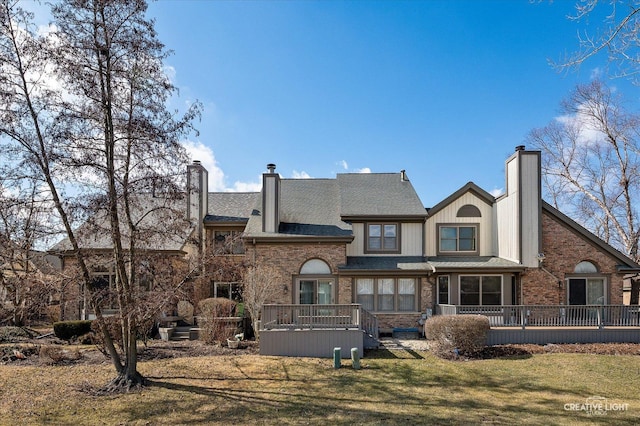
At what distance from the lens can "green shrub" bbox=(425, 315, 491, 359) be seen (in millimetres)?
13320

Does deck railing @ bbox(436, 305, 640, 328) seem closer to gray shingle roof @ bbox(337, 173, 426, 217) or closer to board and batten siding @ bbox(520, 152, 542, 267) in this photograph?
board and batten siding @ bbox(520, 152, 542, 267)

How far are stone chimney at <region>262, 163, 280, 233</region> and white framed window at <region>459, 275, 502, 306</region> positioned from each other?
862cm

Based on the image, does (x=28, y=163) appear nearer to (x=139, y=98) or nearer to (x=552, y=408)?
(x=139, y=98)

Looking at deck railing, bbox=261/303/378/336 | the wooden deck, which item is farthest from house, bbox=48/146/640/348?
deck railing, bbox=261/303/378/336

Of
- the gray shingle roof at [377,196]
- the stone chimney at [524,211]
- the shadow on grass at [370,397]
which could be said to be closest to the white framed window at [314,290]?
the gray shingle roof at [377,196]

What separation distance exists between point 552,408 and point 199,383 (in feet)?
27.2

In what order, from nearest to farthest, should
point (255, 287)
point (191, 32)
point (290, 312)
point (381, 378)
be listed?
point (381, 378)
point (191, 32)
point (290, 312)
point (255, 287)

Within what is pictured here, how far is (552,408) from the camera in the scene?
8.65 meters

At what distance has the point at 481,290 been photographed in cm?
1773

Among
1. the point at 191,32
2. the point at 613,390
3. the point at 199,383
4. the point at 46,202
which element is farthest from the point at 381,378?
the point at 191,32

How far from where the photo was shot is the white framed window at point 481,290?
17688mm

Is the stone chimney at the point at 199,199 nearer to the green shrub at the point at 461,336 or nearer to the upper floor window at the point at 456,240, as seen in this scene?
the upper floor window at the point at 456,240

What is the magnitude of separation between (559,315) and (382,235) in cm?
765

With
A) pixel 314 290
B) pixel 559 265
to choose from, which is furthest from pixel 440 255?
pixel 314 290
